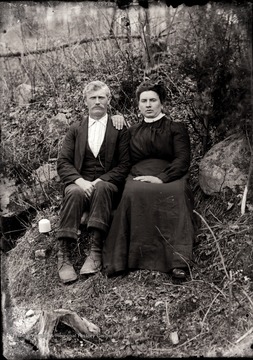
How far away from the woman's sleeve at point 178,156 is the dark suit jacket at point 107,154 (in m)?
0.47

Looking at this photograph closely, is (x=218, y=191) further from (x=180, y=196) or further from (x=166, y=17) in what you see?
(x=166, y=17)

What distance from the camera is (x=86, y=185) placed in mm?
4711

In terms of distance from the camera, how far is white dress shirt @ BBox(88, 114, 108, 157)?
5.03m

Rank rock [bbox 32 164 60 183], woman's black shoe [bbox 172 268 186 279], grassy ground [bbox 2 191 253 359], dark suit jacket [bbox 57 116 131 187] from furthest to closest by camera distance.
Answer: rock [bbox 32 164 60 183] → dark suit jacket [bbox 57 116 131 187] → woman's black shoe [bbox 172 268 186 279] → grassy ground [bbox 2 191 253 359]

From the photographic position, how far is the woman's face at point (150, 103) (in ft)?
16.1

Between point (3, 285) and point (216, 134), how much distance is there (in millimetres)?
2921

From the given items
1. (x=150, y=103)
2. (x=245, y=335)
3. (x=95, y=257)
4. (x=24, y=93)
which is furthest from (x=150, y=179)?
(x=24, y=93)

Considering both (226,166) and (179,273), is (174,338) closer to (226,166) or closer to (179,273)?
(179,273)

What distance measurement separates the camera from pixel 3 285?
5027mm

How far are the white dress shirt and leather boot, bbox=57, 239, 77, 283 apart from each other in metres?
1.04

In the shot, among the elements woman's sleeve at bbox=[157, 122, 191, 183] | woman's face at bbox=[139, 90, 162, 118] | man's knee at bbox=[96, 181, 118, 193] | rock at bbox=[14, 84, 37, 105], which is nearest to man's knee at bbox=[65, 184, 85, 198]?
man's knee at bbox=[96, 181, 118, 193]

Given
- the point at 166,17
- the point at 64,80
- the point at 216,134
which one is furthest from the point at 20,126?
the point at 216,134

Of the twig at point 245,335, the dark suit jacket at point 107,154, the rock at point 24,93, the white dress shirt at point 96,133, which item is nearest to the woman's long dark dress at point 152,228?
the dark suit jacket at point 107,154

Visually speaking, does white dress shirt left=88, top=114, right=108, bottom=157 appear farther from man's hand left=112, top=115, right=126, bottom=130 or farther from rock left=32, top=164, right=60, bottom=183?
rock left=32, top=164, right=60, bottom=183
